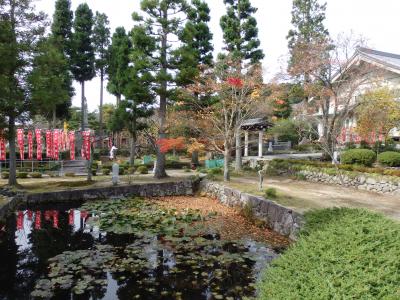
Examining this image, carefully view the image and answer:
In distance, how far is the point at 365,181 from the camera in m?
14.1

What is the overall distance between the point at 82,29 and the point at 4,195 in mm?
19219

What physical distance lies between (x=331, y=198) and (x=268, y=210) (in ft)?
9.07

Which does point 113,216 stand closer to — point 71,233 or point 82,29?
point 71,233

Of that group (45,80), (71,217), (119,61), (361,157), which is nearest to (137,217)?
(71,217)

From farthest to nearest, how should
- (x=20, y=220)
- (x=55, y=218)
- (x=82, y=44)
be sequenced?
1. (x=82, y=44)
2. (x=55, y=218)
3. (x=20, y=220)

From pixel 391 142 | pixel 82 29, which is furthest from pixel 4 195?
pixel 391 142

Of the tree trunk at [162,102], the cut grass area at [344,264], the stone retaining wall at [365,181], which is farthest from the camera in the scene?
the tree trunk at [162,102]

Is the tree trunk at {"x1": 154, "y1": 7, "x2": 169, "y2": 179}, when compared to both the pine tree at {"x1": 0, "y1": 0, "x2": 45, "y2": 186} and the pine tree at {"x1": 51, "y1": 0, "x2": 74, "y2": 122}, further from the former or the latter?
the pine tree at {"x1": 51, "y1": 0, "x2": 74, "y2": 122}

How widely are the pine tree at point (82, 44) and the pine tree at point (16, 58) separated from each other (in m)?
12.9

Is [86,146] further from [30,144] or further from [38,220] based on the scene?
[38,220]

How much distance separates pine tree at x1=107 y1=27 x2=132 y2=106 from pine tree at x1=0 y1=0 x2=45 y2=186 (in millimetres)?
6788

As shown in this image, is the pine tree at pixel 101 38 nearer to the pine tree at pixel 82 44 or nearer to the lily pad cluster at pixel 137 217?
the pine tree at pixel 82 44

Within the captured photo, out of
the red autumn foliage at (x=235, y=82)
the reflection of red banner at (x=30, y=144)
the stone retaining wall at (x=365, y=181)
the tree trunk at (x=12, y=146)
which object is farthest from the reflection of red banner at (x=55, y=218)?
the stone retaining wall at (x=365, y=181)

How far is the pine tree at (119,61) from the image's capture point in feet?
76.6
